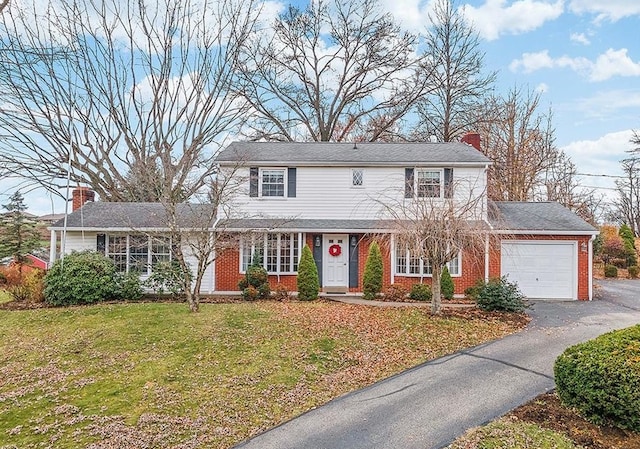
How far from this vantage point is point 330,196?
638 inches

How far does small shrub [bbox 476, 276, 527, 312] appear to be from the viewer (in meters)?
11.8

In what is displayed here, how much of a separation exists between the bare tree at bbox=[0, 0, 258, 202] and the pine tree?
5.11 meters

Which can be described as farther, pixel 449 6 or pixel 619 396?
pixel 449 6

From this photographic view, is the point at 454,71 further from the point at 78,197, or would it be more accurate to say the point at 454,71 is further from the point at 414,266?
the point at 78,197

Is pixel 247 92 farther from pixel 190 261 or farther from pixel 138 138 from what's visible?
pixel 190 261

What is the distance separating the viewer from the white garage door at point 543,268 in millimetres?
14797

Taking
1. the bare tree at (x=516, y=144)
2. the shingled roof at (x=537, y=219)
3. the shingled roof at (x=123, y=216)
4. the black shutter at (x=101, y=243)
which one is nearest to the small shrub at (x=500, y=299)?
the shingled roof at (x=537, y=219)

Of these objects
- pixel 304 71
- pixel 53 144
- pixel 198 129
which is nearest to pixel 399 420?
pixel 198 129

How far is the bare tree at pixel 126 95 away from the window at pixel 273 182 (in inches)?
224

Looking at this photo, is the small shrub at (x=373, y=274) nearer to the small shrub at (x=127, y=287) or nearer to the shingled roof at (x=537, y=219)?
the shingled roof at (x=537, y=219)

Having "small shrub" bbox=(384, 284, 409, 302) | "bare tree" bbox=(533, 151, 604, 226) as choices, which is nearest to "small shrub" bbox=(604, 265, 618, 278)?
"bare tree" bbox=(533, 151, 604, 226)

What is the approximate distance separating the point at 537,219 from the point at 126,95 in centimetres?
2225

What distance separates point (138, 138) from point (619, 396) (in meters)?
25.0

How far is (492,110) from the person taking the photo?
89.0ft
